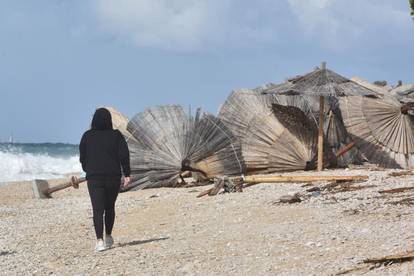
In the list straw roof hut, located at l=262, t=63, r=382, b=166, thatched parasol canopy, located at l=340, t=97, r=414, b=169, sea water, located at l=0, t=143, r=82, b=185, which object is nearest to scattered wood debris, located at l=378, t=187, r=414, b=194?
straw roof hut, located at l=262, t=63, r=382, b=166

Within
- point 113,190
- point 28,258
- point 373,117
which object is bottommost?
point 28,258

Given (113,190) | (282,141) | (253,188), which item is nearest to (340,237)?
(113,190)

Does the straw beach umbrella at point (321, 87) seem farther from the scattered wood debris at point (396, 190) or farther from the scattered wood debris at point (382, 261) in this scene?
the scattered wood debris at point (382, 261)

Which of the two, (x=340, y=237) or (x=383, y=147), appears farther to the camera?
(x=383, y=147)

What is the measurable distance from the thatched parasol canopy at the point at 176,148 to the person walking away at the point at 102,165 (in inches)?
319

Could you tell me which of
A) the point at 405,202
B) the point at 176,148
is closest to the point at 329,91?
the point at 176,148

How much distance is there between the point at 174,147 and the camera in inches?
635

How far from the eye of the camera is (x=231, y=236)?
7891 millimetres

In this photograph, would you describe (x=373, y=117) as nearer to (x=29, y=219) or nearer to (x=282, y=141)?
(x=282, y=141)

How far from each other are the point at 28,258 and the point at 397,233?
13.2 feet

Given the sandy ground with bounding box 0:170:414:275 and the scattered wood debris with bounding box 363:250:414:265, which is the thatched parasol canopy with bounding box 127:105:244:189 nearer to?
the sandy ground with bounding box 0:170:414:275

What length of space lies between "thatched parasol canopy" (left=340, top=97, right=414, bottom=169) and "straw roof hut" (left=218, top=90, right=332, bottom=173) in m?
1.12

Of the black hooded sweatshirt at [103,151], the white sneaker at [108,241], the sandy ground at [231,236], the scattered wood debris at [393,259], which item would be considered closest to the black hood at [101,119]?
the black hooded sweatshirt at [103,151]

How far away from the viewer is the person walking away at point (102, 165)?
306 inches
